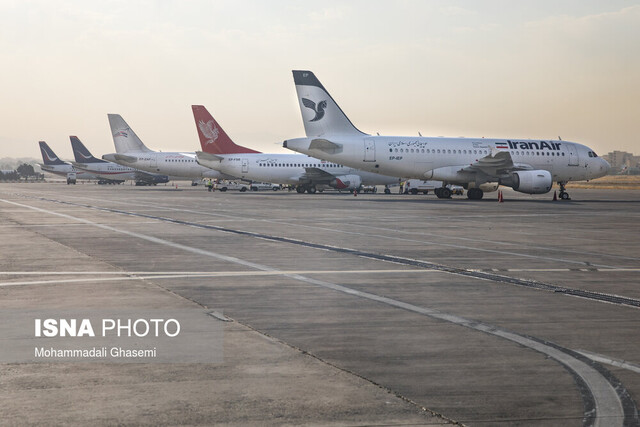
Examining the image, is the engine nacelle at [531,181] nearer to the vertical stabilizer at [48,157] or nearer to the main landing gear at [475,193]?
the main landing gear at [475,193]

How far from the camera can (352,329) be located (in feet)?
30.5

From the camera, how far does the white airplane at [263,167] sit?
76.6 metres

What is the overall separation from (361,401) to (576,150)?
56.4 meters

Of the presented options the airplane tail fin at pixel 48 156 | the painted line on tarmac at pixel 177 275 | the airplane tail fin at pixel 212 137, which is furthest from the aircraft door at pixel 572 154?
the airplane tail fin at pixel 48 156

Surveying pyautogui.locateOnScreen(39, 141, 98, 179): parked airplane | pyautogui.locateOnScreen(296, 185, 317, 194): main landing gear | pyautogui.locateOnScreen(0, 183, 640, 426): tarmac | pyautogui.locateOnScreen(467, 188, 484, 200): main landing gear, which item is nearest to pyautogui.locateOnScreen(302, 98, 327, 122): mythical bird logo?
pyautogui.locateOnScreen(467, 188, 484, 200): main landing gear

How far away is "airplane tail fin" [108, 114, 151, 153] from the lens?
9631 cm

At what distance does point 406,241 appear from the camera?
72.7 feet

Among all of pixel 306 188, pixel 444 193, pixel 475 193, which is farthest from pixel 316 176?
pixel 475 193

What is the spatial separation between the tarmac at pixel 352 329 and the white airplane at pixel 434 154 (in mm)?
31601

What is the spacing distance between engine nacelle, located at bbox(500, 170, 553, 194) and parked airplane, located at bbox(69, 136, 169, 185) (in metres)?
86.6

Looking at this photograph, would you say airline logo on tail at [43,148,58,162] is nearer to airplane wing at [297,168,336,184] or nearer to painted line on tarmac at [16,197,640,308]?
airplane wing at [297,168,336,184]

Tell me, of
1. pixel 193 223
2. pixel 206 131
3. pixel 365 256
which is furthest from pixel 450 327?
pixel 206 131

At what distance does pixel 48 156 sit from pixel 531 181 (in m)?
128

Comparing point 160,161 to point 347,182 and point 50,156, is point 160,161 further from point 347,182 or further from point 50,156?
point 50,156
